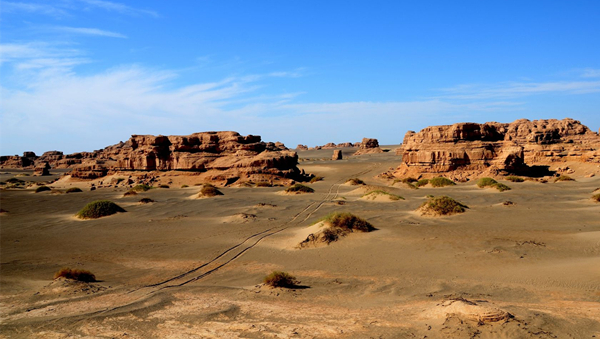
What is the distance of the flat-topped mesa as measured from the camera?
34.9 metres

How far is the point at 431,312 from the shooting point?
6.29m

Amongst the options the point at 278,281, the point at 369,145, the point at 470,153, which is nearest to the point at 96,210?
the point at 278,281

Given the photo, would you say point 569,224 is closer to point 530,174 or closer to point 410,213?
point 410,213

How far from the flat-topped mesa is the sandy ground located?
13900mm

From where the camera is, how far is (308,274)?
33.2 ft

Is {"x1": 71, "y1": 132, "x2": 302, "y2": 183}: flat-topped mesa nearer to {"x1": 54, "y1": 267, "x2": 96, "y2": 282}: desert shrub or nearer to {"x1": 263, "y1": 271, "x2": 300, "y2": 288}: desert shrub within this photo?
{"x1": 54, "y1": 267, "x2": 96, "y2": 282}: desert shrub

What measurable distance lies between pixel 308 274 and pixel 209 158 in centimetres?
2827

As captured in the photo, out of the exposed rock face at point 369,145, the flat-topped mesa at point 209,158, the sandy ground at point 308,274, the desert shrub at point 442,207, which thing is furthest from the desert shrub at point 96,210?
the exposed rock face at point 369,145

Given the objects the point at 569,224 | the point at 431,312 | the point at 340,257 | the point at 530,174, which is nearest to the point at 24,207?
the point at 340,257

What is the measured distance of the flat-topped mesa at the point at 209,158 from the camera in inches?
1373

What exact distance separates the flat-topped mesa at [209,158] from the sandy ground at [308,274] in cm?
1390

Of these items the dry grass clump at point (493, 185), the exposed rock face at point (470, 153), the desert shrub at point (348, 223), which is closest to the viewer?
the desert shrub at point (348, 223)

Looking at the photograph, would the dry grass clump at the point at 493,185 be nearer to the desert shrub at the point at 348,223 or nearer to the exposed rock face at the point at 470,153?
the exposed rock face at the point at 470,153

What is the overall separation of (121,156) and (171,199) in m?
16.7
